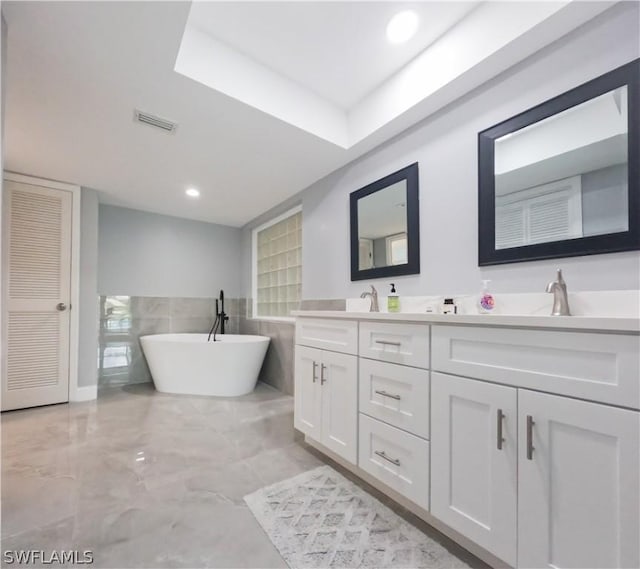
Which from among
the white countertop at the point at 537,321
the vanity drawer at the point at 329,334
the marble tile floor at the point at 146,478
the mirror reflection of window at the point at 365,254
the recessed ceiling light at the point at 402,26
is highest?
the recessed ceiling light at the point at 402,26

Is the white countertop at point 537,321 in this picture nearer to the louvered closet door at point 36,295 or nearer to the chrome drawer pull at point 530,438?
the chrome drawer pull at point 530,438

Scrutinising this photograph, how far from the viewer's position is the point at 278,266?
152 inches

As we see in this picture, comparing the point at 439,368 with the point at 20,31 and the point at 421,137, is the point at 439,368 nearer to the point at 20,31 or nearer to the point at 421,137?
the point at 421,137

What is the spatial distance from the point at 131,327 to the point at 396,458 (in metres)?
3.55

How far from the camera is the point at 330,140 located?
2.23m

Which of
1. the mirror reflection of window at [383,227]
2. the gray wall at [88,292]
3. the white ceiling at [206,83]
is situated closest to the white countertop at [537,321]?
the mirror reflection of window at [383,227]

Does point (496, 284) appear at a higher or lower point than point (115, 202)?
lower

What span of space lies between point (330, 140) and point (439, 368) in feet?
5.74

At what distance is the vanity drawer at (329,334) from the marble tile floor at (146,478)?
73cm

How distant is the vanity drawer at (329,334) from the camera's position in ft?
5.59

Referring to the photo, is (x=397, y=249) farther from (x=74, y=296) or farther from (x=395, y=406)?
(x=74, y=296)

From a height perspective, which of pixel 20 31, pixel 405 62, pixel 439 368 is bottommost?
pixel 439 368

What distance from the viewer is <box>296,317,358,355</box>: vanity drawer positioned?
1.70 meters

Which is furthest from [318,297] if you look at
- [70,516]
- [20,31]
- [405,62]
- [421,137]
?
[20,31]
